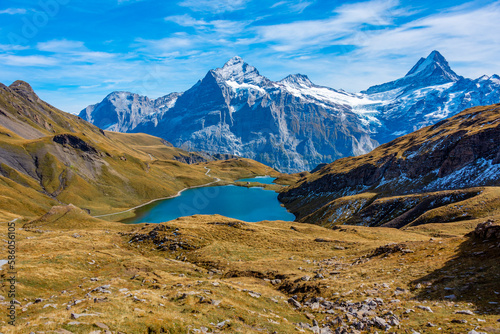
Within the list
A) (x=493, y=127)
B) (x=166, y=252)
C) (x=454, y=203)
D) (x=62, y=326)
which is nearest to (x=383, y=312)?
(x=62, y=326)

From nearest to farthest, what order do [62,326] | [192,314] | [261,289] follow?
[62,326] < [192,314] < [261,289]

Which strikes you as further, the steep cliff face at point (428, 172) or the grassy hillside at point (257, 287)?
the steep cliff face at point (428, 172)

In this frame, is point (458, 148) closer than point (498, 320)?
No

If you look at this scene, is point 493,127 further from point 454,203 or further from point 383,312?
point 383,312

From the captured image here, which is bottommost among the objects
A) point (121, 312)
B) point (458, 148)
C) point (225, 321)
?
point (225, 321)

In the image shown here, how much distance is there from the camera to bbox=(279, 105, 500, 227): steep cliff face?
347ft

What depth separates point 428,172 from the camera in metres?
132

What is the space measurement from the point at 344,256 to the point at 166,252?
1352 inches

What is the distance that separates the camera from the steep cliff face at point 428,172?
10562cm

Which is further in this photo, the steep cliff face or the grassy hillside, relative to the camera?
the steep cliff face

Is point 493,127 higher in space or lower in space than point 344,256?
higher

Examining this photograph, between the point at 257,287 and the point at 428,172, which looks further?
the point at 428,172

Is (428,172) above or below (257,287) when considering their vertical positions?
above

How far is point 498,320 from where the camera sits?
19219 mm
